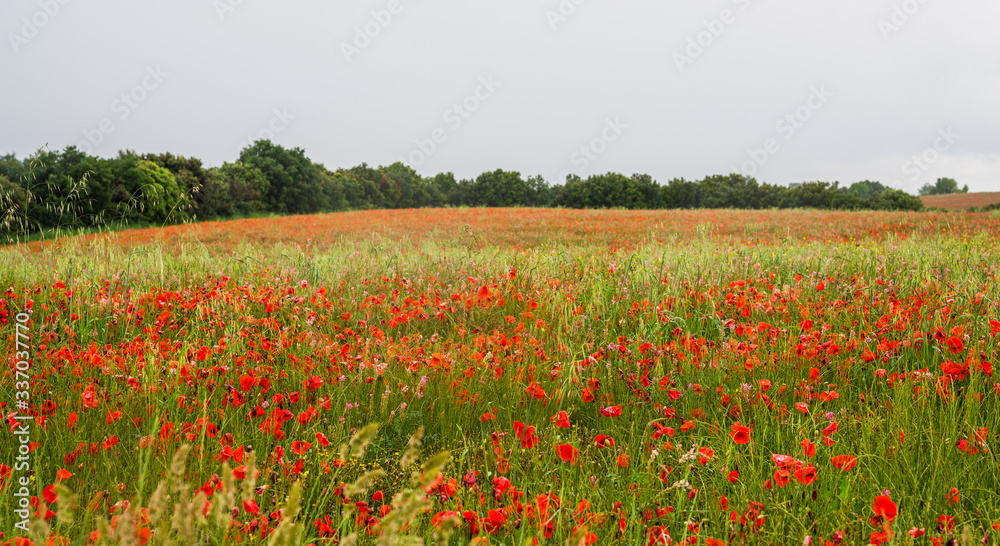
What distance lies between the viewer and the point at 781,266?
5.98 m

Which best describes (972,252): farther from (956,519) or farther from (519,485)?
(519,485)

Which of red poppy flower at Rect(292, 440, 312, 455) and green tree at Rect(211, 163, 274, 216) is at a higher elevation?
green tree at Rect(211, 163, 274, 216)

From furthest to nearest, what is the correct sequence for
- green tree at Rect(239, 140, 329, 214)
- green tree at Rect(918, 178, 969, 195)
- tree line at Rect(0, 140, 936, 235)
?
green tree at Rect(918, 178, 969, 195) < green tree at Rect(239, 140, 329, 214) < tree line at Rect(0, 140, 936, 235)

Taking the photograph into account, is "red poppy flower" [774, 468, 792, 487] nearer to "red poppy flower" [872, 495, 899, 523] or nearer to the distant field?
"red poppy flower" [872, 495, 899, 523]

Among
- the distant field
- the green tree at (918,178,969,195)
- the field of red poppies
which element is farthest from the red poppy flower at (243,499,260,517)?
the green tree at (918,178,969,195)

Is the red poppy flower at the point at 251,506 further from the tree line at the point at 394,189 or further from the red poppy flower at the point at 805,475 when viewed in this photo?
the tree line at the point at 394,189

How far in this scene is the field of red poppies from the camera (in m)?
1.51

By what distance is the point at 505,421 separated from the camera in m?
2.41

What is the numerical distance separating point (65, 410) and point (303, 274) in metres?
3.19

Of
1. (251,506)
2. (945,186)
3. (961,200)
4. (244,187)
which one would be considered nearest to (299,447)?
(251,506)

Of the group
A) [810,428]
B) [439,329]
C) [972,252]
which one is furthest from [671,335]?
[972,252]

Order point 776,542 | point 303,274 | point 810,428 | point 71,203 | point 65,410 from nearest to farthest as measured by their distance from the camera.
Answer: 1. point 776,542
2. point 810,428
3. point 65,410
4. point 71,203
5. point 303,274

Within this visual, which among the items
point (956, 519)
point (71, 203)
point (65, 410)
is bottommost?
point (956, 519)

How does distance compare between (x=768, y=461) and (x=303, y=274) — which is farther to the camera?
(x=303, y=274)
